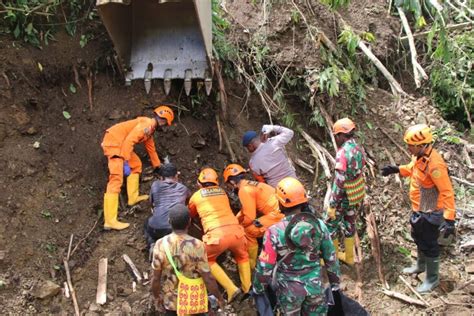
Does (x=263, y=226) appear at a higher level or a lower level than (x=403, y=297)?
higher

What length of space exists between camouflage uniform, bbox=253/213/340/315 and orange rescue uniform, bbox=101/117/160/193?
2.53m

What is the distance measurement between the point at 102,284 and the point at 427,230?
362 centimetres

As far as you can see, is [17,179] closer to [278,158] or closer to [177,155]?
[177,155]

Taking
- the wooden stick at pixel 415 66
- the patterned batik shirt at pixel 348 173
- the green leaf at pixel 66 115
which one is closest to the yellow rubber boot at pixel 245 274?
the patterned batik shirt at pixel 348 173

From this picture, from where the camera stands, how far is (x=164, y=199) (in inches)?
219

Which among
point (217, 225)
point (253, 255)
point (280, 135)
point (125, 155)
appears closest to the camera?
point (217, 225)

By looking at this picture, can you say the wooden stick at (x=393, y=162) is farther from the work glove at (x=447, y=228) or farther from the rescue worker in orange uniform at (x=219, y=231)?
the rescue worker in orange uniform at (x=219, y=231)

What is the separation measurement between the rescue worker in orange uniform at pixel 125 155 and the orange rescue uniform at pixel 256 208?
4.49ft

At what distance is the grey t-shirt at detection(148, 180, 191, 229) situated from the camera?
5465mm

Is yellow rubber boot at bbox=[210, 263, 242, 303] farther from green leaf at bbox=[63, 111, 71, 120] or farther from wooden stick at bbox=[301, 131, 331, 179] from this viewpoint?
green leaf at bbox=[63, 111, 71, 120]

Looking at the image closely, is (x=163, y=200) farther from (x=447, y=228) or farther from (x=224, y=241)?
(x=447, y=228)

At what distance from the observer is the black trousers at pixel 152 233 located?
547 centimetres

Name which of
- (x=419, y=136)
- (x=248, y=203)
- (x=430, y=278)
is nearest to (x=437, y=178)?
(x=419, y=136)

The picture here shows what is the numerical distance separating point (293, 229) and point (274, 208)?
6.29 feet
